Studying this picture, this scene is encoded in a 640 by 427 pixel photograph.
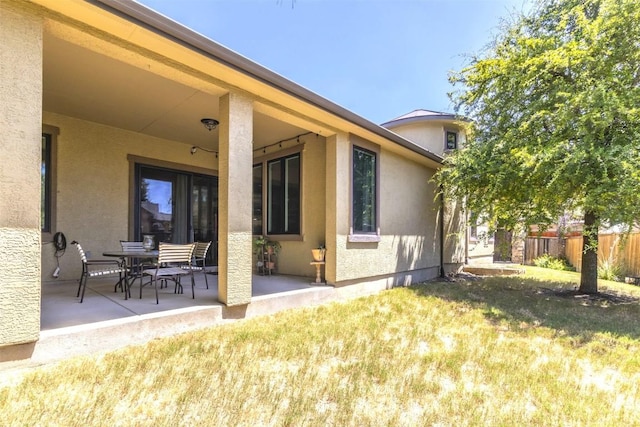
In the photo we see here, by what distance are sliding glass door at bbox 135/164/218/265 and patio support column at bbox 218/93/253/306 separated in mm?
3740

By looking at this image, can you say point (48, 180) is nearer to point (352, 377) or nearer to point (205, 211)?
point (205, 211)

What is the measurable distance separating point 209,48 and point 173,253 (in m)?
2.79

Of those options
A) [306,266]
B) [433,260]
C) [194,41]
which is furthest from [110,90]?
[433,260]

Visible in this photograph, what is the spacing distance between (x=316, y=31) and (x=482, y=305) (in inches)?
272

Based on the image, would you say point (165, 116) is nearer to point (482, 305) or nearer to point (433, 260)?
point (482, 305)

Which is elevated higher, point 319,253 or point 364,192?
point 364,192

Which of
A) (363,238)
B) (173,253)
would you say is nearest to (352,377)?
(173,253)

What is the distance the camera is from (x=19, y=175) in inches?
113

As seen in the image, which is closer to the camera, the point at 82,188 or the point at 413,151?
the point at 82,188

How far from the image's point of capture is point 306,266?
7.31 metres

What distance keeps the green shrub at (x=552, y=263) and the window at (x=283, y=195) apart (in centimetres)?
1231

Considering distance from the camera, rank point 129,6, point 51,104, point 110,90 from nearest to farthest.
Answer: point 129,6, point 110,90, point 51,104

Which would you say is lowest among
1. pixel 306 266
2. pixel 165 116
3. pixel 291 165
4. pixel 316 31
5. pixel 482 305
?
pixel 482 305

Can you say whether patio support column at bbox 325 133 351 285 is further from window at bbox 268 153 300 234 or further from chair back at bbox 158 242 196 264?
chair back at bbox 158 242 196 264
